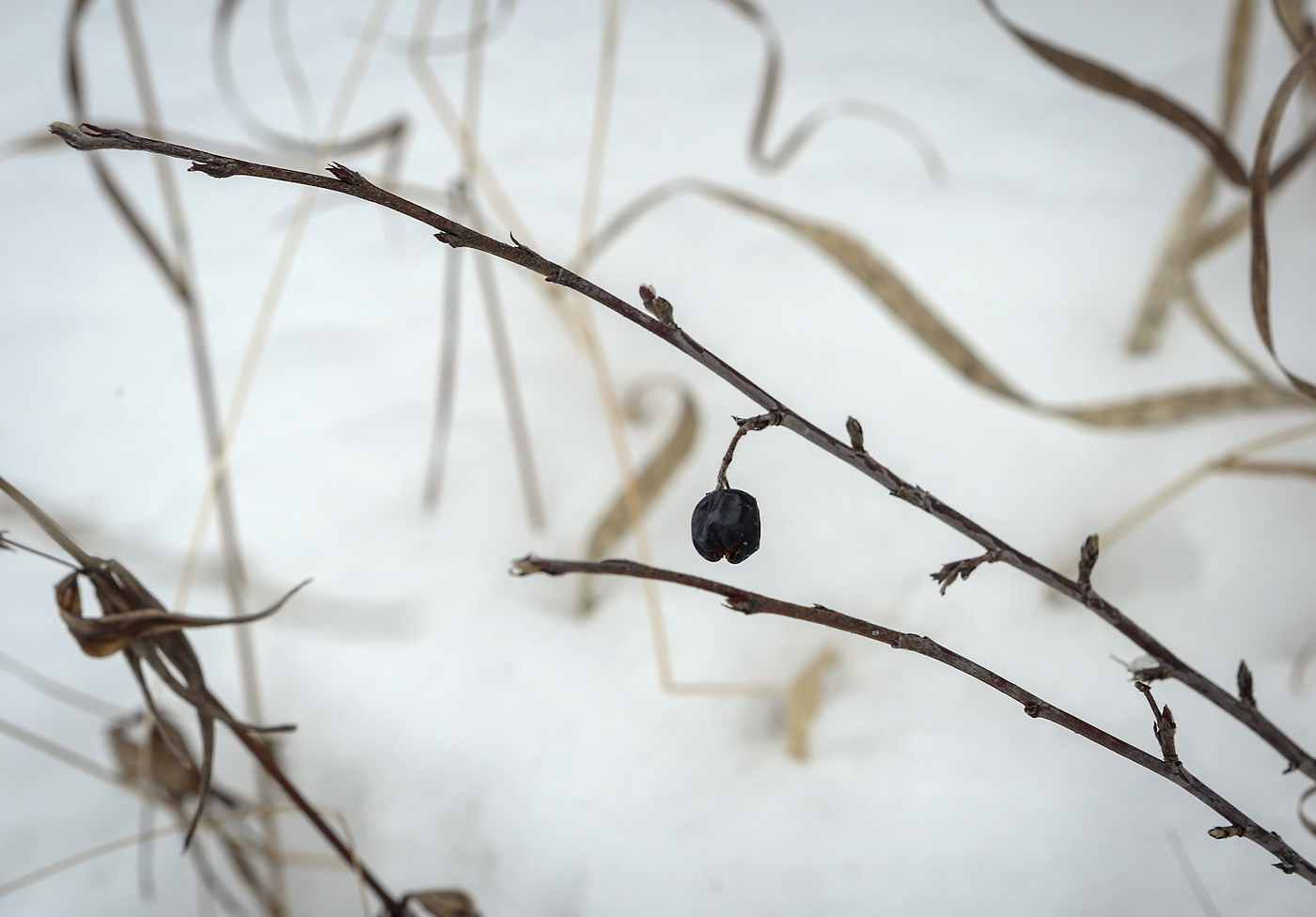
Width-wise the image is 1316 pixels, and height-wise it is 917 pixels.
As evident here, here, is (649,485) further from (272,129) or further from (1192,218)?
(272,129)

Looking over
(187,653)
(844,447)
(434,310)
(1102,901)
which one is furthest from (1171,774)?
(434,310)

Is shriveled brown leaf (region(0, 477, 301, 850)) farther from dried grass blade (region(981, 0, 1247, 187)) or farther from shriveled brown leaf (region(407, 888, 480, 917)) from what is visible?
dried grass blade (region(981, 0, 1247, 187))

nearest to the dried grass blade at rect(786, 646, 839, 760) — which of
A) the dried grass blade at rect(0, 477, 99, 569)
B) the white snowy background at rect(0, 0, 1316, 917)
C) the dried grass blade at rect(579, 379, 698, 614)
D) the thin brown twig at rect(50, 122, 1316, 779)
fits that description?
the white snowy background at rect(0, 0, 1316, 917)

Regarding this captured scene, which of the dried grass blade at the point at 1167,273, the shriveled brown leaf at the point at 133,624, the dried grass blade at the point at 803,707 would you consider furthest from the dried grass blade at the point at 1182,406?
the shriveled brown leaf at the point at 133,624

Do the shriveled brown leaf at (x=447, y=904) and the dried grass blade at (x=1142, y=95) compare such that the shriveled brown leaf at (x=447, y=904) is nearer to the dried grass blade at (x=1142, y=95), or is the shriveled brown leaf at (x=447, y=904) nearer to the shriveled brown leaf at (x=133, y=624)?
the shriveled brown leaf at (x=133, y=624)

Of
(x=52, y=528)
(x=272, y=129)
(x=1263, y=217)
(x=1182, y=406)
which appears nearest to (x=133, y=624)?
(x=52, y=528)
